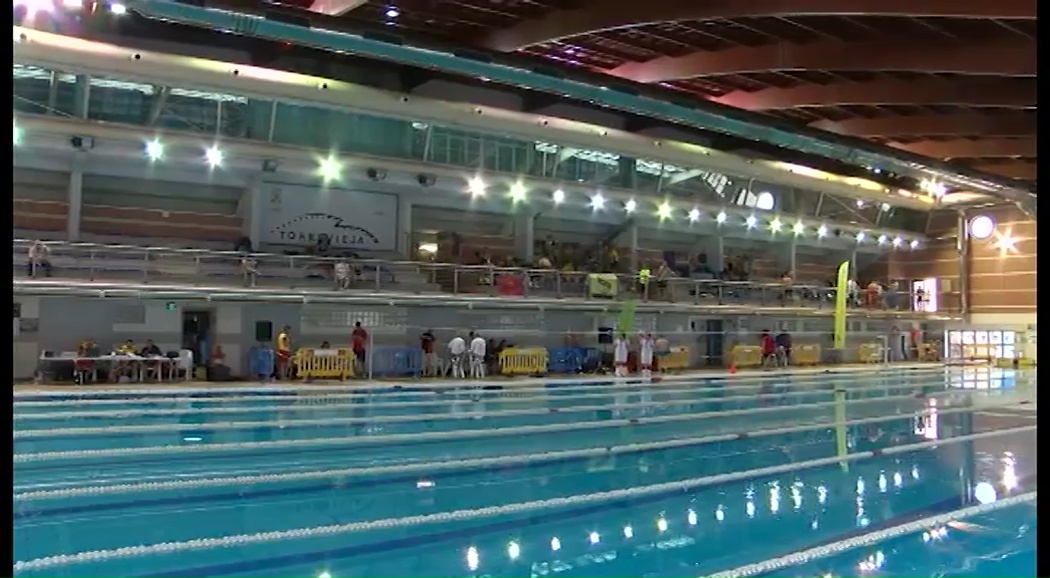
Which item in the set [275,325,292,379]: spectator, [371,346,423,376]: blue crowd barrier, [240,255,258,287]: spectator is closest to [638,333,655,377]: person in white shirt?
[371,346,423,376]: blue crowd barrier

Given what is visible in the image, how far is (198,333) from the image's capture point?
18.6 meters

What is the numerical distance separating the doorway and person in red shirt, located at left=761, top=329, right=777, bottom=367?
1497 cm

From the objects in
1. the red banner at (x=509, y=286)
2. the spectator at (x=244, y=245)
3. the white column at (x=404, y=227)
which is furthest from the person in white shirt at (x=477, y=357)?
the spectator at (x=244, y=245)

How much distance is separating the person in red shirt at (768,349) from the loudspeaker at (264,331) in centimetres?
1375

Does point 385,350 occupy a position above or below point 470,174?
below

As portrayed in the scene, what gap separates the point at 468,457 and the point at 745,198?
2051 centimetres

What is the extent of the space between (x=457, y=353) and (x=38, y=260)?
27.1 ft

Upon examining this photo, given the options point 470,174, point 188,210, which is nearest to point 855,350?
point 470,174

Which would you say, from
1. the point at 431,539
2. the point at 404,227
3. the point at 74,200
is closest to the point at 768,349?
the point at 404,227

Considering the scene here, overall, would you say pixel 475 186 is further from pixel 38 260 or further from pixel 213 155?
pixel 38 260

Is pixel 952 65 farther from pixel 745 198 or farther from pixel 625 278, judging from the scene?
pixel 745 198

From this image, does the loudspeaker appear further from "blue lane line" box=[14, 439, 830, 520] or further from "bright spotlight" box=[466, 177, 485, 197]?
"blue lane line" box=[14, 439, 830, 520]
